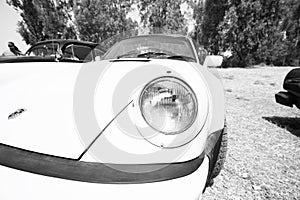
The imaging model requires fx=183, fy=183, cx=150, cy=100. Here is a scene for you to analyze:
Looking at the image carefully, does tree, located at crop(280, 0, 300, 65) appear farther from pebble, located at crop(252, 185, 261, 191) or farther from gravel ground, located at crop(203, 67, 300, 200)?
pebble, located at crop(252, 185, 261, 191)

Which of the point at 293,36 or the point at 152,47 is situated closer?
the point at 152,47

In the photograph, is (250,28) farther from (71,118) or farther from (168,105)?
(71,118)

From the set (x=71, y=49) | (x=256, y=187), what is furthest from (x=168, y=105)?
(x=71, y=49)

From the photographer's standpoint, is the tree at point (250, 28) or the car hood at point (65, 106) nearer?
the car hood at point (65, 106)

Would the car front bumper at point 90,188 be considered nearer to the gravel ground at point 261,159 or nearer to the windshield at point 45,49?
the gravel ground at point 261,159

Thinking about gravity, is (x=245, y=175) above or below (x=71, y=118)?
below

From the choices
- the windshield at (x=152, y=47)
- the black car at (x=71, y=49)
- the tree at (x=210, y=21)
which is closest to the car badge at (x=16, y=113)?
the windshield at (x=152, y=47)

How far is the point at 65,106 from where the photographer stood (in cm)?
91

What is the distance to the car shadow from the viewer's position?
2.97 metres

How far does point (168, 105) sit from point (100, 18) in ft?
74.5

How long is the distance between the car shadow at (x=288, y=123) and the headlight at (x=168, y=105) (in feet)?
9.31

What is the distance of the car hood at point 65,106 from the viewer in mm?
831

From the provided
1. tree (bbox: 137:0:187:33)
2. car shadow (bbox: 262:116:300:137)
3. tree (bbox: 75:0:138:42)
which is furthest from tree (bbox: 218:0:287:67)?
car shadow (bbox: 262:116:300:137)

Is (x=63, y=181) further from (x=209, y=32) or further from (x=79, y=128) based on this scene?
(x=209, y=32)
